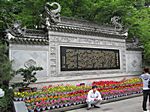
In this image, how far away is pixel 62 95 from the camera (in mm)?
8320

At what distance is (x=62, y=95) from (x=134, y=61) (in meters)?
8.01

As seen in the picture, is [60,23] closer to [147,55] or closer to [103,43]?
[103,43]

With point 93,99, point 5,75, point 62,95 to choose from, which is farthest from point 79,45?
point 5,75

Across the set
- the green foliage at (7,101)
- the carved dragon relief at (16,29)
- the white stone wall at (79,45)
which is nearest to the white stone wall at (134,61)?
the white stone wall at (79,45)

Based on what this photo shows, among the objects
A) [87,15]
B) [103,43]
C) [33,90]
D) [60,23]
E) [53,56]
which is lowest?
[33,90]

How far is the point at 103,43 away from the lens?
41.8 feet

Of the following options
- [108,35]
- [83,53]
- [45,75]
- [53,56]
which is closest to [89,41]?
[83,53]

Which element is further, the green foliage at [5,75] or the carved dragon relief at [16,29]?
the carved dragon relief at [16,29]

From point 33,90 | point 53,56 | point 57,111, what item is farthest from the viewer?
point 53,56

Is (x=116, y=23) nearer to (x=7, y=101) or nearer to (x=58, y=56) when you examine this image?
(x=58, y=56)

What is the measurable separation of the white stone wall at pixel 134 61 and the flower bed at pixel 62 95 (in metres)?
3.57

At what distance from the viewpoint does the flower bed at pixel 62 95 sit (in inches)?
286

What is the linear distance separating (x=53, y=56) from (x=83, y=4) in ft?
15.4

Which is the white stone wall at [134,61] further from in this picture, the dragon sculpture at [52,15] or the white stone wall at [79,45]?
the dragon sculpture at [52,15]
